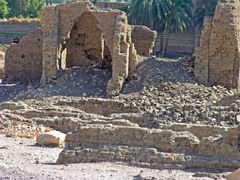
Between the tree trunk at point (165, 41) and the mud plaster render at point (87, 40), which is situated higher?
the mud plaster render at point (87, 40)

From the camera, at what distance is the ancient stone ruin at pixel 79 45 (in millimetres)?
27244

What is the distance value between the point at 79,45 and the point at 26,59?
220 centimetres

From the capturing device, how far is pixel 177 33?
1912 inches

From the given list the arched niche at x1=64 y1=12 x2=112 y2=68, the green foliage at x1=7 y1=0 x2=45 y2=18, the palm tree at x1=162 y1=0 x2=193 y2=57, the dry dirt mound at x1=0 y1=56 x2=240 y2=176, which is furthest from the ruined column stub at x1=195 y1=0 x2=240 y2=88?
the green foliage at x1=7 y1=0 x2=45 y2=18

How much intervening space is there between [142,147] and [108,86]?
10069 millimetres

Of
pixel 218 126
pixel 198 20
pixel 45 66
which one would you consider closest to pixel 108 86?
pixel 45 66

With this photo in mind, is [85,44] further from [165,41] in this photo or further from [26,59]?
[165,41]

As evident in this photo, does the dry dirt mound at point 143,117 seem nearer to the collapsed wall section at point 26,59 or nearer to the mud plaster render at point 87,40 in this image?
the mud plaster render at point 87,40

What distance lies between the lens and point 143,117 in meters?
21.5

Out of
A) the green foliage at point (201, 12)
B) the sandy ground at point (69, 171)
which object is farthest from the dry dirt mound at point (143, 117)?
the green foliage at point (201, 12)

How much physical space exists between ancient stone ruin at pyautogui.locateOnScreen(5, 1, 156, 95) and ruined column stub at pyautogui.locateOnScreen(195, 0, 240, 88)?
2.45m

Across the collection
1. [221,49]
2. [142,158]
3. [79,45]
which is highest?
[221,49]

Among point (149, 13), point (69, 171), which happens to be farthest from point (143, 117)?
point (149, 13)

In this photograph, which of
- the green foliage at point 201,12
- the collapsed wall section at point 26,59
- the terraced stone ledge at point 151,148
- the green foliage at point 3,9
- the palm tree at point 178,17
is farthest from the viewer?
the green foliage at point 3,9
